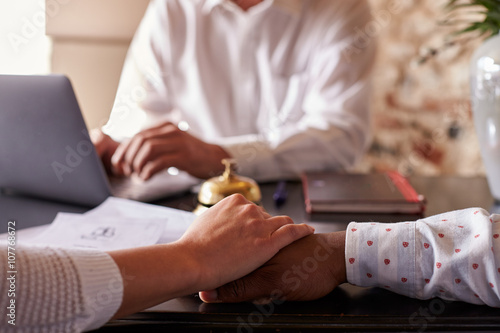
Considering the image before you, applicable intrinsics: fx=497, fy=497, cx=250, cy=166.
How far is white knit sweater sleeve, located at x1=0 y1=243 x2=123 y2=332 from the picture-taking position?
43cm

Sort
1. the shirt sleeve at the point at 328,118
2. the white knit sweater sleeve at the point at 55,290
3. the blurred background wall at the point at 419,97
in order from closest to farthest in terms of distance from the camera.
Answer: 1. the white knit sweater sleeve at the point at 55,290
2. the shirt sleeve at the point at 328,118
3. the blurred background wall at the point at 419,97

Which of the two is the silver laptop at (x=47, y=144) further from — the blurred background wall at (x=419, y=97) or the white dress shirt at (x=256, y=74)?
the blurred background wall at (x=419, y=97)

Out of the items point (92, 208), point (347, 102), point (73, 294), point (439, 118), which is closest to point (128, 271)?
point (73, 294)

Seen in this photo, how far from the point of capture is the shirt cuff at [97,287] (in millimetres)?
448

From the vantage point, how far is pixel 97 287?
1.49 feet

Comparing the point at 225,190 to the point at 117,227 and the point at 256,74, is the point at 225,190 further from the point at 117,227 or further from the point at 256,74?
the point at 256,74

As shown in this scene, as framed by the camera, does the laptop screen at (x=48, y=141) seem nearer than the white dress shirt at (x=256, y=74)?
Yes

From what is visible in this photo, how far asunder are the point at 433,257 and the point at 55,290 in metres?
0.39

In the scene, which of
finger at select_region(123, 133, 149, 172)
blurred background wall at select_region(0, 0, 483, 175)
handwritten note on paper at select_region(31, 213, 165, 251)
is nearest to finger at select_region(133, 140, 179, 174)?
finger at select_region(123, 133, 149, 172)

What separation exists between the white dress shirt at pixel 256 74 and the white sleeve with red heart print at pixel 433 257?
0.66 m

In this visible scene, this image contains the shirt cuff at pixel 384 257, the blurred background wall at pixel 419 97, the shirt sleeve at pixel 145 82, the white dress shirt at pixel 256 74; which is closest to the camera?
the shirt cuff at pixel 384 257

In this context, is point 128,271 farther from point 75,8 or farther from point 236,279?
point 75,8

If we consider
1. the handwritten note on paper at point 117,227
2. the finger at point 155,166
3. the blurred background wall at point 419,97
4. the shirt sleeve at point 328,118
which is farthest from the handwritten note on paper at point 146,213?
the blurred background wall at point 419,97

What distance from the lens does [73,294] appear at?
1.46 ft
